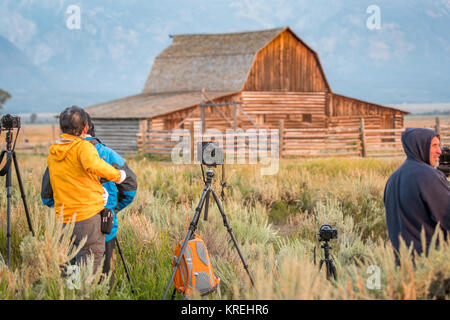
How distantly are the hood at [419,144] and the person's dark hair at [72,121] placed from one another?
231 cm

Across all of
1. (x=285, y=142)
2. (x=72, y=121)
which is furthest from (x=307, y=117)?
(x=72, y=121)

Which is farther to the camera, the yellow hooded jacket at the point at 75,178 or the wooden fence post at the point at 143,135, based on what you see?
the wooden fence post at the point at 143,135

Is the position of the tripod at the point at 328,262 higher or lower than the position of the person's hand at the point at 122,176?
lower

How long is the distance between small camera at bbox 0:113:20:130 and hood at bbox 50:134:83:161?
121cm

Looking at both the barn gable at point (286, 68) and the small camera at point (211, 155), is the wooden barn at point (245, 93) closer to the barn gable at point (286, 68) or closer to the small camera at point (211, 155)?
the barn gable at point (286, 68)

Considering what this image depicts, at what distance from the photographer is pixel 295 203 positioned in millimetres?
8891

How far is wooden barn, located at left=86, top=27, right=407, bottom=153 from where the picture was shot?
25.5 metres

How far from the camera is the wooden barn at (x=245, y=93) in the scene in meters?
25.5

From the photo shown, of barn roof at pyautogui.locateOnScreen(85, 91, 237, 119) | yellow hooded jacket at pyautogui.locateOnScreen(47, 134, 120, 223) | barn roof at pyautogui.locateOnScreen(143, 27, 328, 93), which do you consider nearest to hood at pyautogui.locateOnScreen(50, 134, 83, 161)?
yellow hooded jacket at pyautogui.locateOnScreen(47, 134, 120, 223)

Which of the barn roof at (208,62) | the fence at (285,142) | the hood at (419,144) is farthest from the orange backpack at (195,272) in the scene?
the barn roof at (208,62)

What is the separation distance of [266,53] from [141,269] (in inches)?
987
